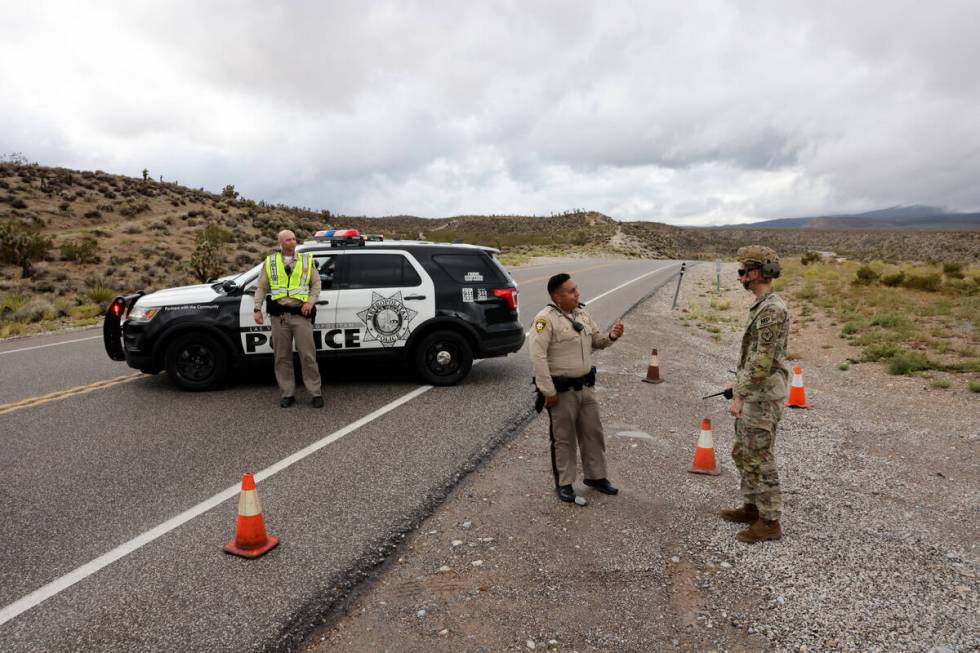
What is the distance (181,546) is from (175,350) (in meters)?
4.31

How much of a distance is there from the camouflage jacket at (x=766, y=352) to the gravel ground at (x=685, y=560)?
103cm

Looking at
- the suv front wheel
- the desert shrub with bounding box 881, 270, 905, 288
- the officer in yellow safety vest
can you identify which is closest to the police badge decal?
the suv front wheel

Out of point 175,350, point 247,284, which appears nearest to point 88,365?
point 175,350

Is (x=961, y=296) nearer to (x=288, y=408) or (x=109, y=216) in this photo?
(x=288, y=408)

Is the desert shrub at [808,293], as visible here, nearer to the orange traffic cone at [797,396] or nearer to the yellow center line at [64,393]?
the orange traffic cone at [797,396]

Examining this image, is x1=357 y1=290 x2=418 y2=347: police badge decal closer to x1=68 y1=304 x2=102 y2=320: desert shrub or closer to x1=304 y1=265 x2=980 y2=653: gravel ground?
x1=304 y1=265 x2=980 y2=653: gravel ground

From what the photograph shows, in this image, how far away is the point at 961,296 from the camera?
1998 cm

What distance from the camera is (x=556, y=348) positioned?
15.8 ft

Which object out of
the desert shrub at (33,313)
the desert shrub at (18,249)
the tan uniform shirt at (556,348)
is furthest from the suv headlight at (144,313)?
the desert shrub at (18,249)

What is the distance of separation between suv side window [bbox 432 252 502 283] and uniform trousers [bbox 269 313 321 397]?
2.03 meters

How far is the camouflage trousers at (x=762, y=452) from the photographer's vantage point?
4.34 meters

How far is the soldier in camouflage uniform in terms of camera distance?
13.9 ft

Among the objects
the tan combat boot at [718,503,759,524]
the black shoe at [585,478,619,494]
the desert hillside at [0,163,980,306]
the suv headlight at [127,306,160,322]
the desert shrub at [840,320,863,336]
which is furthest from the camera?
the desert hillside at [0,163,980,306]

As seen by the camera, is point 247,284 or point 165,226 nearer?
point 247,284
